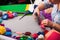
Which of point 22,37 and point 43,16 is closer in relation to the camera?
point 22,37

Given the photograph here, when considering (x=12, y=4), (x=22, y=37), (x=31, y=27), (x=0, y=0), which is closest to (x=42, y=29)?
(x=31, y=27)

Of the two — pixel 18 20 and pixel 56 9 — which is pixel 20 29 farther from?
pixel 56 9

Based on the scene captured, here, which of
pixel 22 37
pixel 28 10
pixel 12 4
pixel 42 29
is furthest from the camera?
pixel 12 4

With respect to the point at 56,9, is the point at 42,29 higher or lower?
lower

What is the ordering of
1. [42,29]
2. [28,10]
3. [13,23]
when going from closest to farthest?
[42,29], [13,23], [28,10]

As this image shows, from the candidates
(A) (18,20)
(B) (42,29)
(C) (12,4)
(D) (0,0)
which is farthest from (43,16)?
(D) (0,0)

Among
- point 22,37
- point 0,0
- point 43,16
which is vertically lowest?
point 22,37

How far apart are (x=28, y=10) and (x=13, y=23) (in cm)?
30

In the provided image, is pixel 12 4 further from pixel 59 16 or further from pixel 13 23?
pixel 59 16

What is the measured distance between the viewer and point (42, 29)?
143 cm

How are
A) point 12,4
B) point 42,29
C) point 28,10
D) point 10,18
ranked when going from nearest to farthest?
point 42,29
point 10,18
point 28,10
point 12,4

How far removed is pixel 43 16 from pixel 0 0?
792 mm

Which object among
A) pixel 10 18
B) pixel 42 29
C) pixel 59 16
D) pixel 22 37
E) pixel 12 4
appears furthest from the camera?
pixel 12 4

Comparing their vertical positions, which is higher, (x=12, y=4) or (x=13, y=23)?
(x=12, y=4)
